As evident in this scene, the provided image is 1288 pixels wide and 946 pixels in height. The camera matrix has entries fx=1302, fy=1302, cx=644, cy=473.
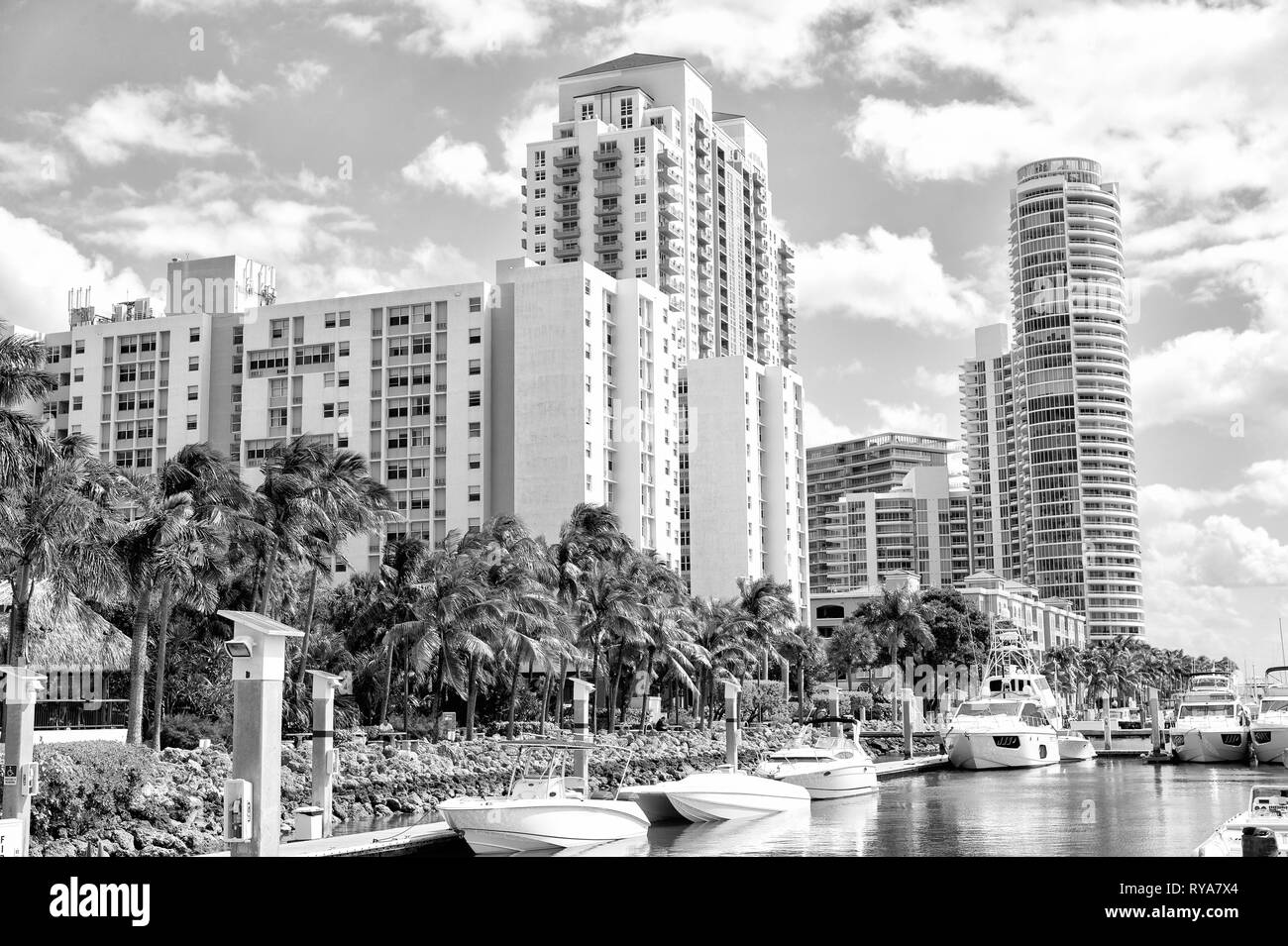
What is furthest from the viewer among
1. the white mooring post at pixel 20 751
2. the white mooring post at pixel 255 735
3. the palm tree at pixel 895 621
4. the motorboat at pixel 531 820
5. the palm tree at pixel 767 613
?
the palm tree at pixel 895 621

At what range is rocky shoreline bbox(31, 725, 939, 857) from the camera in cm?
2708

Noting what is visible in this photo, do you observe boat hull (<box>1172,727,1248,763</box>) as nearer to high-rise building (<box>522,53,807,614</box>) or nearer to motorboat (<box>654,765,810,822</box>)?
motorboat (<box>654,765,810,822</box>)

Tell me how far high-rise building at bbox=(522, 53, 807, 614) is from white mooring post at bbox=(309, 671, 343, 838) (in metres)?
87.5

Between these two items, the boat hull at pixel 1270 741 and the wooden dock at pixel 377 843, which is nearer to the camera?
the wooden dock at pixel 377 843

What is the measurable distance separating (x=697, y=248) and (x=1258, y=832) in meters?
143

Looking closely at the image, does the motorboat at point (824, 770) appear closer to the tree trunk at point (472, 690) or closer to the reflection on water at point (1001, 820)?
the reflection on water at point (1001, 820)

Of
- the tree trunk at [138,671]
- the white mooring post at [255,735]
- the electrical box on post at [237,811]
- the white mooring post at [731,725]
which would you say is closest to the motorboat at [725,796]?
the white mooring post at [731,725]

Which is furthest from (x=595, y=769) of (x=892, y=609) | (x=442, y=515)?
(x=892, y=609)

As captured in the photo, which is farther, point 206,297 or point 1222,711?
point 206,297

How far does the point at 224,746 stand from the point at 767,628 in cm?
5547

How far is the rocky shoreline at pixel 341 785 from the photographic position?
27078 mm

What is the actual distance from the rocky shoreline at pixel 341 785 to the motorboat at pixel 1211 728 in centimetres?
2523

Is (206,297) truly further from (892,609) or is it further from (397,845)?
(397,845)
